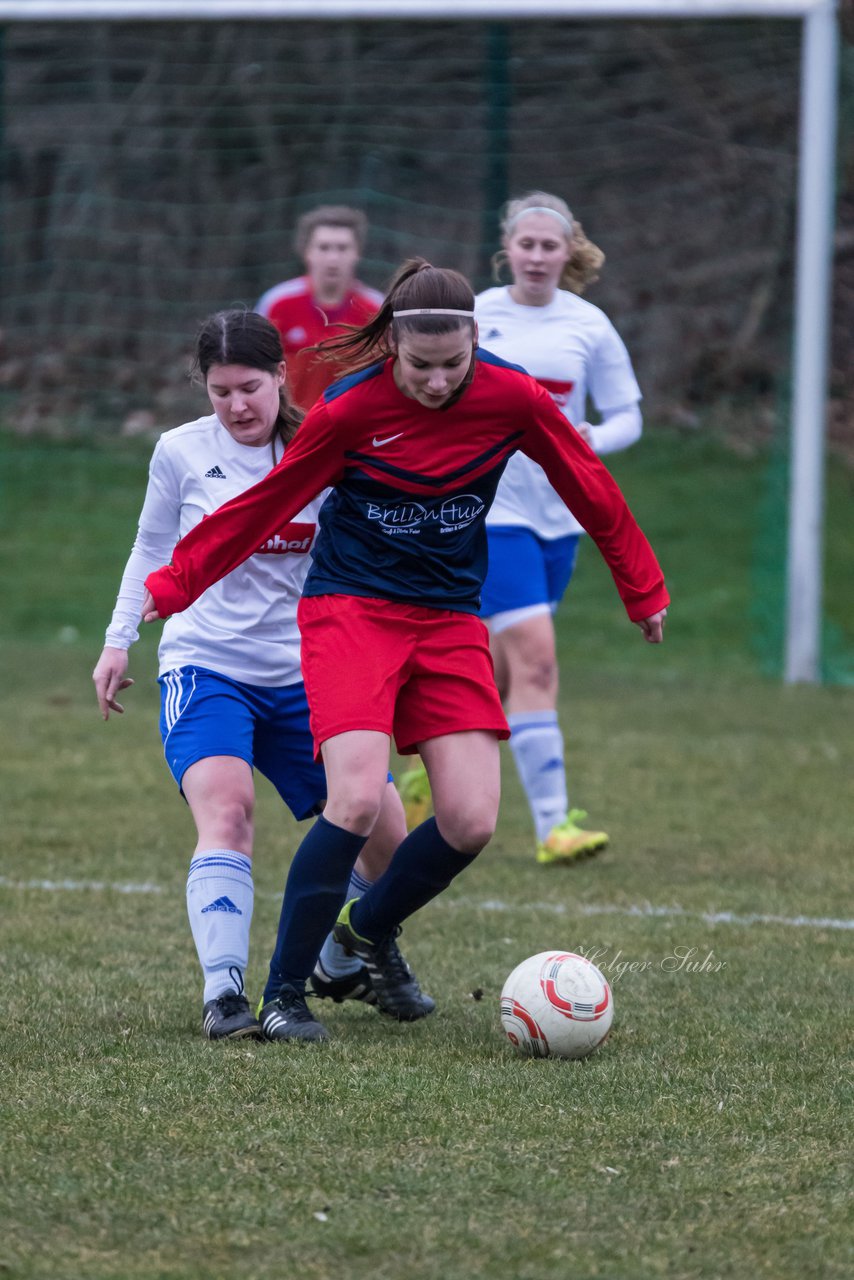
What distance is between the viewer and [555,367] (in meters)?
6.50

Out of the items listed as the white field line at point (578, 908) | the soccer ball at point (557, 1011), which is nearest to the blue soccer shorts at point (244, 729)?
the soccer ball at point (557, 1011)

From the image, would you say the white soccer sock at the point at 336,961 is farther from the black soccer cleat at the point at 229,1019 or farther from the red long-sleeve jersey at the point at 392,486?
the red long-sleeve jersey at the point at 392,486

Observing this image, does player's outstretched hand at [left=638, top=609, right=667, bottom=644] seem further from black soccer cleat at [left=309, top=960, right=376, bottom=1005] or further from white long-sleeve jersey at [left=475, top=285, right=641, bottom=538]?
white long-sleeve jersey at [left=475, top=285, right=641, bottom=538]

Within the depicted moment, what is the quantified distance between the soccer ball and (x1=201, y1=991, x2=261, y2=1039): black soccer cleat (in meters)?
0.54

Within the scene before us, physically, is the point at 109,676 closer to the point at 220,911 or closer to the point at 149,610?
the point at 149,610

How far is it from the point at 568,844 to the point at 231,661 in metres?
2.22

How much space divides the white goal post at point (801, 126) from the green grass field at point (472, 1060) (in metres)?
1.62

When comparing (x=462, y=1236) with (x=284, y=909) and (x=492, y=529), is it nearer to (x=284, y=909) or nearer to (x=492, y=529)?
(x=284, y=909)

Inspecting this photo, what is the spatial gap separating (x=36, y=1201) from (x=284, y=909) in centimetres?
128

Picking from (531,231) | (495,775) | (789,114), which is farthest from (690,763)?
(789,114)

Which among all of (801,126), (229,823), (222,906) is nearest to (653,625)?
(229,823)

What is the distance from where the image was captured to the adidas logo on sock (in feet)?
13.6

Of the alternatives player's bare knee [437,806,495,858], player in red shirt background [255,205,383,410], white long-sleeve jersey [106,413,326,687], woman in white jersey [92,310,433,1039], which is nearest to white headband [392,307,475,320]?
woman in white jersey [92,310,433,1039]

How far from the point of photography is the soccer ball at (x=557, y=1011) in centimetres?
387
